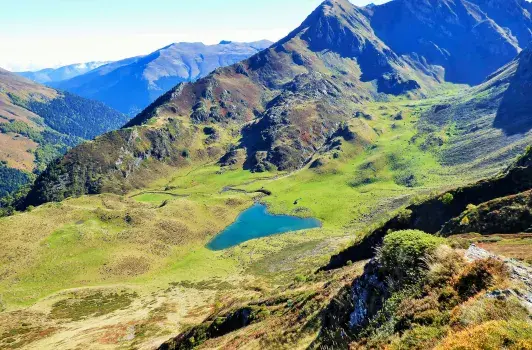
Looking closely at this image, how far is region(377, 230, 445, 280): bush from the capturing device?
22.4 m

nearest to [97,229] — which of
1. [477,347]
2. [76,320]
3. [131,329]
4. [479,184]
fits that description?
[76,320]

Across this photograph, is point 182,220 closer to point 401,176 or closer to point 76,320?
point 76,320

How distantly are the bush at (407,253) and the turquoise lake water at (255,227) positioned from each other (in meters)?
118

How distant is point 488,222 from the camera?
162 feet

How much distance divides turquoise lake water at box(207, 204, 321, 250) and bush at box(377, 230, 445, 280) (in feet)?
388

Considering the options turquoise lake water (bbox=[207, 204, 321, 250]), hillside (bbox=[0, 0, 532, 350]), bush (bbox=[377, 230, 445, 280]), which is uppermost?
bush (bbox=[377, 230, 445, 280])

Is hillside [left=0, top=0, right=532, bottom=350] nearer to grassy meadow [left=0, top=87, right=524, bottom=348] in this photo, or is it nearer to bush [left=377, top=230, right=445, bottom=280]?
bush [left=377, top=230, right=445, bottom=280]

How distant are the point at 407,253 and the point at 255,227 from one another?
136713 millimetres

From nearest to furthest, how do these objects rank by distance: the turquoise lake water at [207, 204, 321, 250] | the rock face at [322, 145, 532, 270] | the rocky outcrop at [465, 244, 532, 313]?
the rocky outcrop at [465, 244, 532, 313], the rock face at [322, 145, 532, 270], the turquoise lake water at [207, 204, 321, 250]

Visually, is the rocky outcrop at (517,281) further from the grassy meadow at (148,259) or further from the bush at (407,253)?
the grassy meadow at (148,259)

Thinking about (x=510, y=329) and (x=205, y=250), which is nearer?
(x=510, y=329)

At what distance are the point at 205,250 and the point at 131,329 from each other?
60793 mm

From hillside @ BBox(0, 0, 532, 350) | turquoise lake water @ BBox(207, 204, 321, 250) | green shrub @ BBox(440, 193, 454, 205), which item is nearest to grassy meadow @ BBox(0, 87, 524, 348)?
hillside @ BBox(0, 0, 532, 350)

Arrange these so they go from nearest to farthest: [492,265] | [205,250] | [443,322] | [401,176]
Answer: [443,322], [492,265], [205,250], [401,176]
